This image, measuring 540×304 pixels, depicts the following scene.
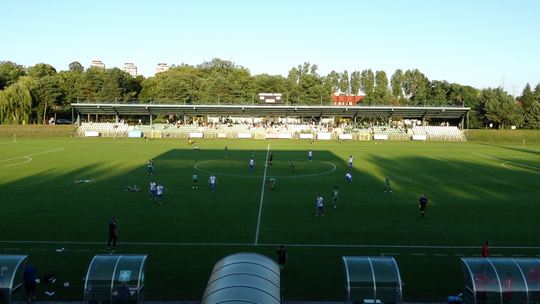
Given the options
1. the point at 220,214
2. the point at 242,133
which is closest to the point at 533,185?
the point at 220,214

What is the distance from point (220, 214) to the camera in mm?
23391

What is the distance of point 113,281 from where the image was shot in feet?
36.2

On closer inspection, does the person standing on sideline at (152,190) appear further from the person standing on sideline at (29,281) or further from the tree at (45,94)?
the tree at (45,94)

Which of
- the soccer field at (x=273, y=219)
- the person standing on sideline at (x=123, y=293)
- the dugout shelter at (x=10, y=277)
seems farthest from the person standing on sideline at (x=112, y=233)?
the person standing on sideline at (x=123, y=293)

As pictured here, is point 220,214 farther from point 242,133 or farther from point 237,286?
point 242,133

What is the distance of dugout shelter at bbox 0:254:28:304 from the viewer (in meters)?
11.0

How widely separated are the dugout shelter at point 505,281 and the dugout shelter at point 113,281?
9438 mm

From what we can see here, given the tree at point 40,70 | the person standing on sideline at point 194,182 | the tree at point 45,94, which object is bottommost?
the person standing on sideline at point 194,182

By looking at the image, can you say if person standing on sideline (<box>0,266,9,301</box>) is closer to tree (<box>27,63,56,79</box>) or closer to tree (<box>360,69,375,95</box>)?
tree (<box>27,63,56,79</box>)

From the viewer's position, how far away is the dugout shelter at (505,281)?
1086 cm

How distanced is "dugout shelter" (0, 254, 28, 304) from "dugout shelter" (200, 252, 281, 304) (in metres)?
5.73

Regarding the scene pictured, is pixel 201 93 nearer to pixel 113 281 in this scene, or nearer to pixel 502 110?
pixel 502 110

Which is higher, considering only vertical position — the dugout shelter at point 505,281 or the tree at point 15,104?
the tree at point 15,104

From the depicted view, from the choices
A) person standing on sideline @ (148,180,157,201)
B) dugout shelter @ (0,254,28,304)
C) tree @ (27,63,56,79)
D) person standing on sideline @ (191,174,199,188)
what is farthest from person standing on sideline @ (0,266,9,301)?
tree @ (27,63,56,79)
